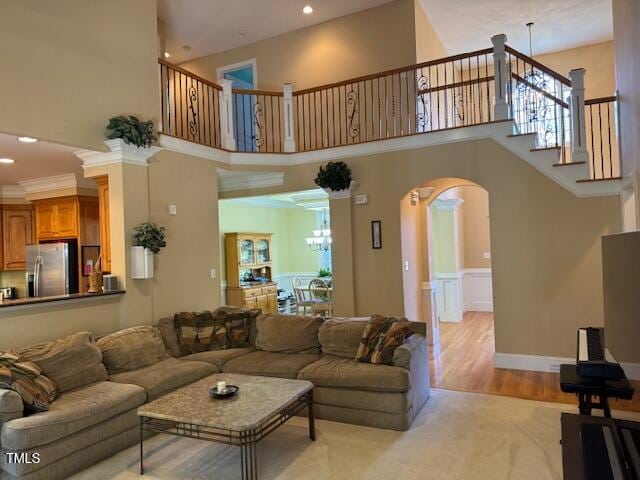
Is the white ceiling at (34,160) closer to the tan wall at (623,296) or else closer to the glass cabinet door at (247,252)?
the glass cabinet door at (247,252)

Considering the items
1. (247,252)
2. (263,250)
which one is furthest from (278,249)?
(247,252)

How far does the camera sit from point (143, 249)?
15.1 feet

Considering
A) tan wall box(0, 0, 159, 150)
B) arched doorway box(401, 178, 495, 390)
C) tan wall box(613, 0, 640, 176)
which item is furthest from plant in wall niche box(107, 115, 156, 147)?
tan wall box(613, 0, 640, 176)

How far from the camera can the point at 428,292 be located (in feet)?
Answer: 22.1

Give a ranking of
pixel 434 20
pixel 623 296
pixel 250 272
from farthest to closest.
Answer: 1. pixel 250 272
2. pixel 434 20
3. pixel 623 296

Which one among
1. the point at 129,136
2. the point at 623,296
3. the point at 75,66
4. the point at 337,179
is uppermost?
the point at 75,66

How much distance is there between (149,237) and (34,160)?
1796 mm

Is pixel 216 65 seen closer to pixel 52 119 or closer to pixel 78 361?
pixel 52 119

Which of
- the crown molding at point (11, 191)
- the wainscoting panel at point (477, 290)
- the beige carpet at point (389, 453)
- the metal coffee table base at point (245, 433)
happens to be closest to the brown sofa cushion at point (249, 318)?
the beige carpet at point (389, 453)

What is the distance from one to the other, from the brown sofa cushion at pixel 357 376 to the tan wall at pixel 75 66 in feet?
10.8

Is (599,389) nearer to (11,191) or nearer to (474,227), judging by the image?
(474,227)

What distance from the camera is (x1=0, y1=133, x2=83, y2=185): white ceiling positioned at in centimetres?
430

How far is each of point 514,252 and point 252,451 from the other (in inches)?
154

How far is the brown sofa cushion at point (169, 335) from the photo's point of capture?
4.55 metres
